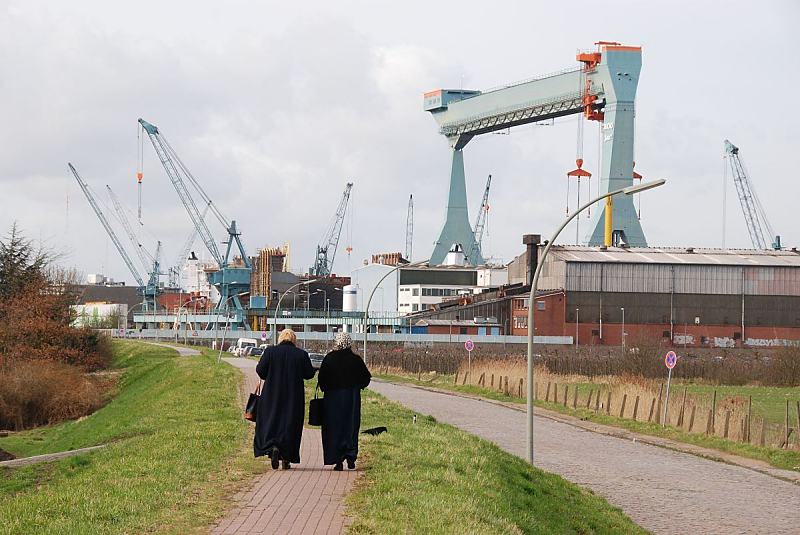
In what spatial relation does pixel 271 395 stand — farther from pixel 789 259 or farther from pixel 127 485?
pixel 789 259

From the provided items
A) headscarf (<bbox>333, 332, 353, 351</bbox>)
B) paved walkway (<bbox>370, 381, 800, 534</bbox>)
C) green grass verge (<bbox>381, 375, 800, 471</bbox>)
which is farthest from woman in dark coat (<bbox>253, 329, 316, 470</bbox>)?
green grass verge (<bbox>381, 375, 800, 471</bbox>)

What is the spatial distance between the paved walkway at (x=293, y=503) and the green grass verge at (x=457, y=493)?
0.25 m

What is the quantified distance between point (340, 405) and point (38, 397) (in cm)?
3890

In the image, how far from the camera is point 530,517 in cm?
1485

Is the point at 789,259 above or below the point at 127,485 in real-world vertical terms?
above

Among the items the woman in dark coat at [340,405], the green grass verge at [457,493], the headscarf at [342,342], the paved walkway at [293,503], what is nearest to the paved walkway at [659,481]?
the green grass verge at [457,493]

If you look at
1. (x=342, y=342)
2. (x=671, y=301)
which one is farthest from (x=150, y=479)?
(x=671, y=301)

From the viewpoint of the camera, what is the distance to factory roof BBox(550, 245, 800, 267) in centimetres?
10256

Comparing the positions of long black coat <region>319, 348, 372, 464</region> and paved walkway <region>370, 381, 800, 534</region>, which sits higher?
long black coat <region>319, 348, 372, 464</region>

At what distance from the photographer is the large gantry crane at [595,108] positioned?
104m

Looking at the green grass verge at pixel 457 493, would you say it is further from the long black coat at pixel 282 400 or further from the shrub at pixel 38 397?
the shrub at pixel 38 397

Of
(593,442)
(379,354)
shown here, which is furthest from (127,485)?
(379,354)

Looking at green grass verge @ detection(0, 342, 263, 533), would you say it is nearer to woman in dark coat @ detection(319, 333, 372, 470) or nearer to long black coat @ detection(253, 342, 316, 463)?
long black coat @ detection(253, 342, 316, 463)

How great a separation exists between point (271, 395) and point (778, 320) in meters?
94.7
